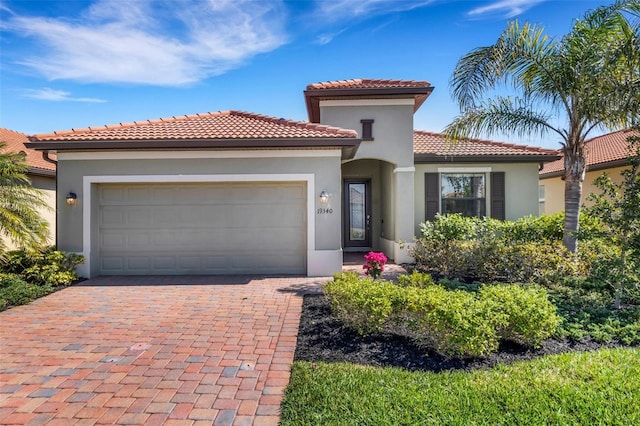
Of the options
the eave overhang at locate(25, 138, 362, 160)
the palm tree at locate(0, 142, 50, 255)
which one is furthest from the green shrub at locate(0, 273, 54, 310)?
the eave overhang at locate(25, 138, 362, 160)

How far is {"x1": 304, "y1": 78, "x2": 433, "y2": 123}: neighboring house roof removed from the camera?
11.0m

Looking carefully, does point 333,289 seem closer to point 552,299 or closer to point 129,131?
point 552,299

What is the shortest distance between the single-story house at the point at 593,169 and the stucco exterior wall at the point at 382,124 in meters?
6.46

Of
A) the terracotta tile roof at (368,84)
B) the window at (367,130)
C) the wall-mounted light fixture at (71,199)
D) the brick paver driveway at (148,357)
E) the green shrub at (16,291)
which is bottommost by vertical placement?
the brick paver driveway at (148,357)

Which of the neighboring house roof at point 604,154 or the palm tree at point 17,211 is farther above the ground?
the neighboring house roof at point 604,154

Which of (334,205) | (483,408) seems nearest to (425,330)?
(483,408)

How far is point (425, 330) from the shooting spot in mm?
4500

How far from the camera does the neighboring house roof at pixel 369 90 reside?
432 inches

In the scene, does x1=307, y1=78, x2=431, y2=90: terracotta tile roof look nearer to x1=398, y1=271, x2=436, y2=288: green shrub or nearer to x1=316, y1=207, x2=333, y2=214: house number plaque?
x1=316, y1=207, x2=333, y2=214: house number plaque

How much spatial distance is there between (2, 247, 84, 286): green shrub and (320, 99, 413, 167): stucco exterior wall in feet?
27.3

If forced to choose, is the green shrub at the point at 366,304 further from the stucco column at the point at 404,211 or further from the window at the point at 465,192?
the window at the point at 465,192

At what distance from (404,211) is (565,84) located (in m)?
5.27

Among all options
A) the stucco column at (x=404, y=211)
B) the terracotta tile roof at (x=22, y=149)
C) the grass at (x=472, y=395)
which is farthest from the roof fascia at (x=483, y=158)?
the terracotta tile roof at (x=22, y=149)

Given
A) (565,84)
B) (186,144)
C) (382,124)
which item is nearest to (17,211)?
(186,144)
